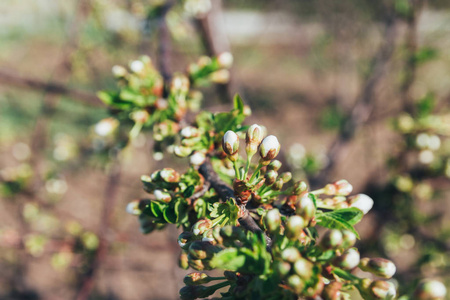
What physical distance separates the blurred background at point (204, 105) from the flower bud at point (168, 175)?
2.49ft

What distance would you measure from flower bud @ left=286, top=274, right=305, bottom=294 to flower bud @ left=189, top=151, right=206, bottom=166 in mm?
501

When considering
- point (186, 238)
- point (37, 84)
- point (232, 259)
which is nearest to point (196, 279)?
point (186, 238)

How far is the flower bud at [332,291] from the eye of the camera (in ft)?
2.52

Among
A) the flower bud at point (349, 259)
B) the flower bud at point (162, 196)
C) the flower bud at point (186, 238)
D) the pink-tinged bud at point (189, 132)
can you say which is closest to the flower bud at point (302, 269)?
the flower bud at point (349, 259)

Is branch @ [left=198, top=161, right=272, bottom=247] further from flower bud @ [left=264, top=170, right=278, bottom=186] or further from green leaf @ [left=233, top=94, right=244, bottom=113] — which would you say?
green leaf @ [left=233, top=94, right=244, bottom=113]

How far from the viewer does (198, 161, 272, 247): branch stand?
0.90 m

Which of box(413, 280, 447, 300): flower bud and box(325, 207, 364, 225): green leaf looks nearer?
box(413, 280, 447, 300): flower bud

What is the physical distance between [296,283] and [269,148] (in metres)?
0.40

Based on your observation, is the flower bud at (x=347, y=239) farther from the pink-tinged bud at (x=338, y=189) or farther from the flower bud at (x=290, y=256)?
the pink-tinged bud at (x=338, y=189)

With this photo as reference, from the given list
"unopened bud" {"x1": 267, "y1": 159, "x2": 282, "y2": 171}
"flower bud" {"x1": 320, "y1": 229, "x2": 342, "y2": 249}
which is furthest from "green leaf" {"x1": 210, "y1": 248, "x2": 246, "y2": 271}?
"unopened bud" {"x1": 267, "y1": 159, "x2": 282, "y2": 171}

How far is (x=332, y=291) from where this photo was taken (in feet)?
2.52

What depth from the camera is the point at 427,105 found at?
87.6 inches

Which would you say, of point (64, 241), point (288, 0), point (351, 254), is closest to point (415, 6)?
point (351, 254)

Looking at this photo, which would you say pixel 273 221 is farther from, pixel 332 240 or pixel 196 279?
pixel 196 279
